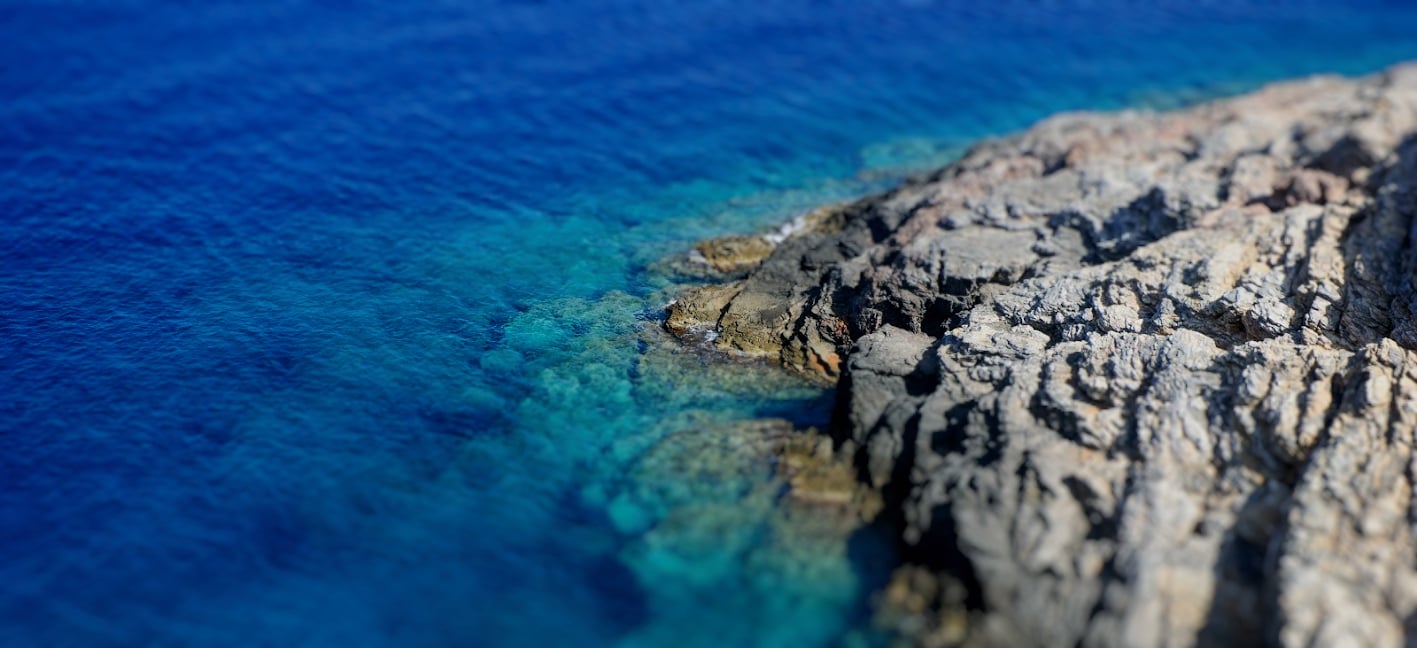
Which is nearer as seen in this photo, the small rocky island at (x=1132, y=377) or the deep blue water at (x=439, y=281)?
the small rocky island at (x=1132, y=377)

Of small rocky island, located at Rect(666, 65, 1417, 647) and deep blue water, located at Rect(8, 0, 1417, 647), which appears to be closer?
small rocky island, located at Rect(666, 65, 1417, 647)

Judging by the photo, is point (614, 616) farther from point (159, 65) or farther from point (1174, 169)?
point (159, 65)

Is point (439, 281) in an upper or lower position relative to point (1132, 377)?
lower

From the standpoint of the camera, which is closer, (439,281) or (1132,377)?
(1132,377)
